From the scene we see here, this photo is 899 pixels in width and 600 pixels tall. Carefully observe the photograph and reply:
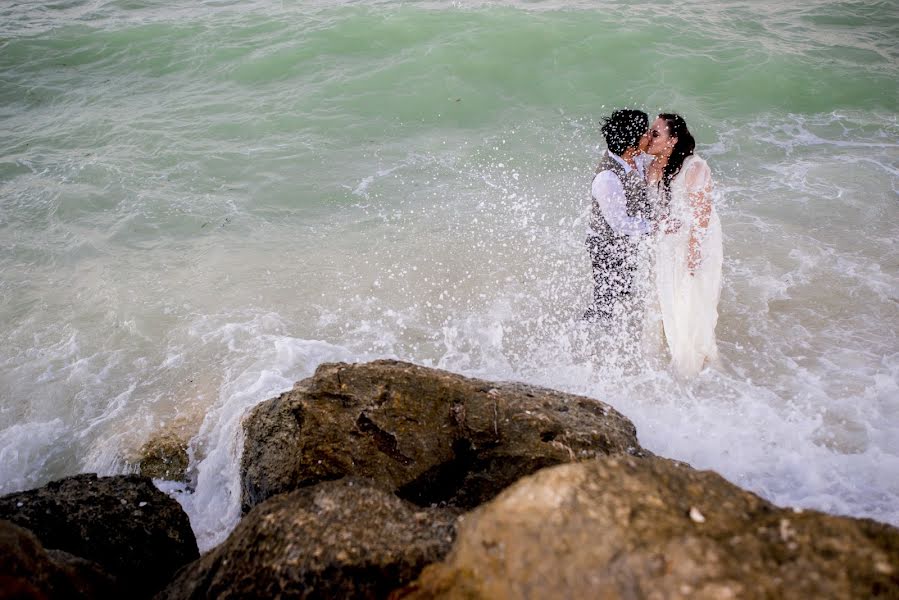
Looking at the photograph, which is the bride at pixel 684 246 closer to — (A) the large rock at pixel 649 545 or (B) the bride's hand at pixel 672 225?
(B) the bride's hand at pixel 672 225

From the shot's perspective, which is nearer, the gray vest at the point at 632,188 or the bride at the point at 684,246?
the bride at the point at 684,246

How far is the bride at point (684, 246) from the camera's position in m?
4.29

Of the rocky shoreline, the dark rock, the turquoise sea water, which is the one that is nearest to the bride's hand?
the turquoise sea water

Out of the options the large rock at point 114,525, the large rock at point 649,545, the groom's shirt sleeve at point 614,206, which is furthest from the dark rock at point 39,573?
the groom's shirt sleeve at point 614,206

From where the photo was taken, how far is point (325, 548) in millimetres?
2008

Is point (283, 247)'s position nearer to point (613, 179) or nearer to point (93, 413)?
point (93, 413)

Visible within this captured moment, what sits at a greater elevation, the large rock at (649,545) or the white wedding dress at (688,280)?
the large rock at (649,545)

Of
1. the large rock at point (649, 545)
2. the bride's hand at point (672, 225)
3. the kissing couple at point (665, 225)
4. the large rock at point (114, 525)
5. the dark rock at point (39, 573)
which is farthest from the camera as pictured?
the bride's hand at point (672, 225)

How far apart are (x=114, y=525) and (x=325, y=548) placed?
1.65 metres

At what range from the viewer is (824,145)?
8.31m

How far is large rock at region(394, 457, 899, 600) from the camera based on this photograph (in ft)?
4.49

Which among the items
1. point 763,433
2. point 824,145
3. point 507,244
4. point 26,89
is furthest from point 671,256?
point 26,89

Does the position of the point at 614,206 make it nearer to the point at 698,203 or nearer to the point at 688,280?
the point at 698,203

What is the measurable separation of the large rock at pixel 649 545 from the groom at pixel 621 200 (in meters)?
2.99
